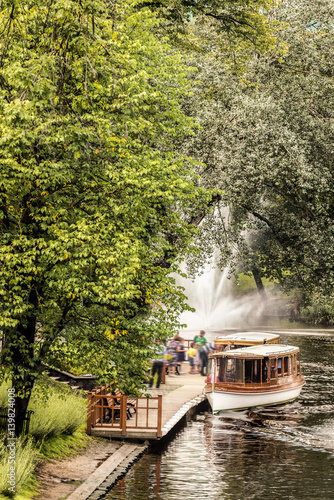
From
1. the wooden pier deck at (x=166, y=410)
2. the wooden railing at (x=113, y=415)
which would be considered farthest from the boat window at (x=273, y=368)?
the wooden railing at (x=113, y=415)

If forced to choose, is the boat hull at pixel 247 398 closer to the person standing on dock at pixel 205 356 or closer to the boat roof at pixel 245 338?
the boat roof at pixel 245 338

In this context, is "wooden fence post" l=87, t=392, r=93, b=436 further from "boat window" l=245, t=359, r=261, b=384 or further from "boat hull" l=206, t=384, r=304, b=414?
"boat window" l=245, t=359, r=261, b=384

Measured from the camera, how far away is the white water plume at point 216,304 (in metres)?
71.8

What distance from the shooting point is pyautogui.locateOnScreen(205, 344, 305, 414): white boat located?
24311 millimetres

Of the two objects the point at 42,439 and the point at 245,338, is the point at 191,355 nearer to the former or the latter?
the point at 245,338

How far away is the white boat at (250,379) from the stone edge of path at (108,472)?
7072 millimetres

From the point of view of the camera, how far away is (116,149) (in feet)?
47.3

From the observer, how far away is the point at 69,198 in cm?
1334

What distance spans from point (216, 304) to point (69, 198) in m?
67.8

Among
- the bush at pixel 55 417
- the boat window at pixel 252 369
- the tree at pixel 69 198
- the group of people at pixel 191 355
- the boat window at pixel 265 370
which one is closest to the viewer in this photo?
the tree at pixel 69 198

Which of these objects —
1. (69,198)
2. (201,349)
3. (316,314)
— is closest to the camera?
(69,198)

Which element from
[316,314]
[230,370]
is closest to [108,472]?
[230,370]

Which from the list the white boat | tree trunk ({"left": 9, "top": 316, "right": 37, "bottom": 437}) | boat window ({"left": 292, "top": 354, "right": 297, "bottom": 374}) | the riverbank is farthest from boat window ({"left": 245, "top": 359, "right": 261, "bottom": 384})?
tree trunk ({"left": 9, "top": 316, "right": 37, "bottom": 437})

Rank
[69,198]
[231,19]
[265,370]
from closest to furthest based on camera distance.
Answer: [69,198] → [231,19] → [265,370]
